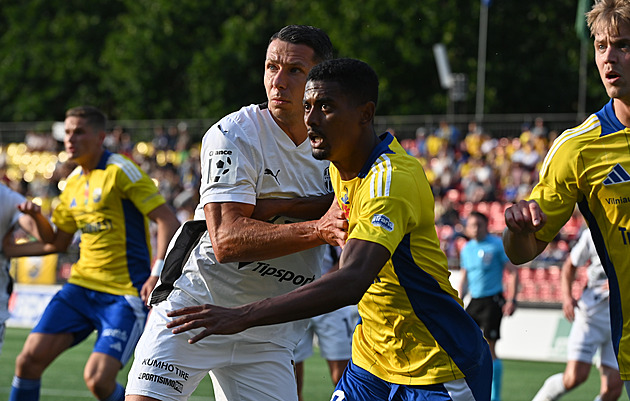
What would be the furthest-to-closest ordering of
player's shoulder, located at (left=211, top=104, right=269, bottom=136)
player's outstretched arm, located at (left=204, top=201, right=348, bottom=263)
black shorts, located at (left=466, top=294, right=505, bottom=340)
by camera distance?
black shorts, located at (left=466, top=294, right=505, bottom=340) < player's shoulder, located at (left=211, top=104, right=269, bottom=136) < player's outstretched arm, located at (left=204, top=201, right=348, bottom=263)

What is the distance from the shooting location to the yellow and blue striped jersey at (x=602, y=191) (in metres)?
4.04

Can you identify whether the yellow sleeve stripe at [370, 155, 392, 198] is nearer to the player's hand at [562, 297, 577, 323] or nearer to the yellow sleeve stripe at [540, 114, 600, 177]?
the yellow sleeve stripe at [540, 114, 600, 177]

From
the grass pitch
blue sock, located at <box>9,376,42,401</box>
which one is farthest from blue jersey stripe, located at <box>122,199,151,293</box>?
the grass pitch

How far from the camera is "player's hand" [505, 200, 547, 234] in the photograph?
12.7 feet

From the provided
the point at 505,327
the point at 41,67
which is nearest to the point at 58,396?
the point at 505,327

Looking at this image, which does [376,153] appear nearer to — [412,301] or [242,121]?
[412,301]

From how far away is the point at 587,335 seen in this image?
9.31m

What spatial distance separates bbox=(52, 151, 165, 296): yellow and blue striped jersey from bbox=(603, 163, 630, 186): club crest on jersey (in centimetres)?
423

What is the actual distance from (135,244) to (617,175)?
4566mm

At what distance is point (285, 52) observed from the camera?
4.76m

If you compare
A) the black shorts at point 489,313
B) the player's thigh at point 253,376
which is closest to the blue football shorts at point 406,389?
the player's thigh at point 253,376

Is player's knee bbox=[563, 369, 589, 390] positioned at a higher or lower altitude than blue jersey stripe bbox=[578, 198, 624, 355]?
lower

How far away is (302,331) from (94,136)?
337cm

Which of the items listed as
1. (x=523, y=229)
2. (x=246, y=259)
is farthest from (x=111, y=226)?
(x=523, y=229)
